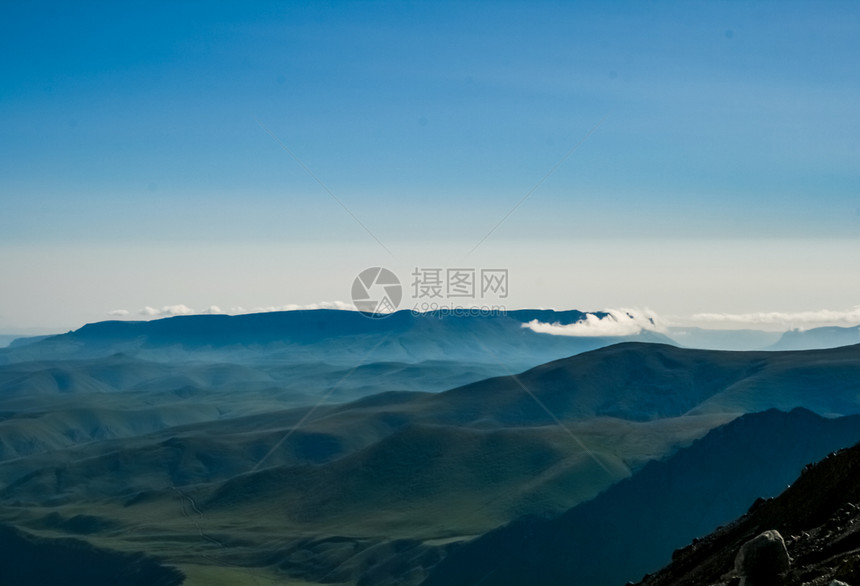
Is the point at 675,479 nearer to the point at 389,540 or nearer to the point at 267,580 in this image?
the point at 389,540

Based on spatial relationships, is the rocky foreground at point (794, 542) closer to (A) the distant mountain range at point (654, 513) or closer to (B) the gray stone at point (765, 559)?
(B) the gray stone at point (765, 559)

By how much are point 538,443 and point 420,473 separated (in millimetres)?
27558

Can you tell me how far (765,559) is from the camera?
1644cm

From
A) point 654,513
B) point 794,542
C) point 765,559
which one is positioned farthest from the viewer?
point 654,513

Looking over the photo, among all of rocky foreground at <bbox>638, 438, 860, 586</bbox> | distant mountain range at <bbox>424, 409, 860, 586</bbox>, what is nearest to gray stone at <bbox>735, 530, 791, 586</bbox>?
rocky foreground at <bbox>638, 438, 860, 586</bbox>

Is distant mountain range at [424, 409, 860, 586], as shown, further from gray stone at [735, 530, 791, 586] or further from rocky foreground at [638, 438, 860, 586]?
gray stone at [735, 530, 791, 586]

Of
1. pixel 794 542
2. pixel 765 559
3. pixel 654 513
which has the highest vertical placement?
→ pixel 765 559

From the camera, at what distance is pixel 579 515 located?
429 ft

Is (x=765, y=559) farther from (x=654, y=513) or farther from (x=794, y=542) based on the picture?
(x=654, y=513)

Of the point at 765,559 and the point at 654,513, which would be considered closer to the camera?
the point at 765,559

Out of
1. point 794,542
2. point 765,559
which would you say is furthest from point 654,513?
point 765,559

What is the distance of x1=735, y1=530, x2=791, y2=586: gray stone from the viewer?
1636 centimetres

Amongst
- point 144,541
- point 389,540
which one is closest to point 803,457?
point 389,540

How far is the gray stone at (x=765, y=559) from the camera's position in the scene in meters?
16.4
